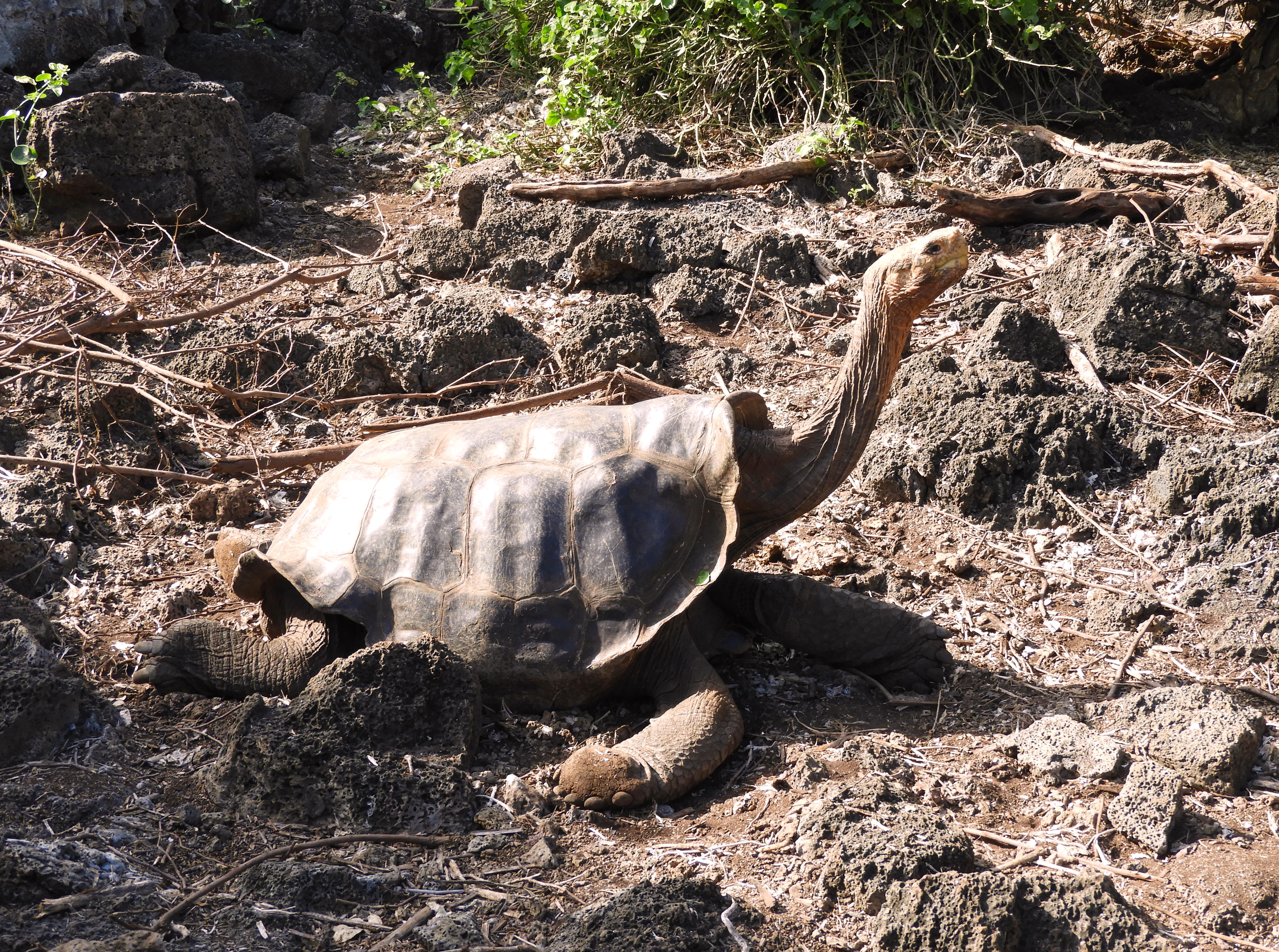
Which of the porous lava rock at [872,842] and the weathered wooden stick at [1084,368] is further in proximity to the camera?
the weathered wooden stick at [1084,368]

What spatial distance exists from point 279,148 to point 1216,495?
19.1 feet

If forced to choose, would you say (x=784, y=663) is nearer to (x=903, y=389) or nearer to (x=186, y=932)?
(x=903, y=389)

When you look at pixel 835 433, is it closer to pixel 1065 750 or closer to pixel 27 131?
pixel 1065 750

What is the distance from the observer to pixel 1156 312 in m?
4.78

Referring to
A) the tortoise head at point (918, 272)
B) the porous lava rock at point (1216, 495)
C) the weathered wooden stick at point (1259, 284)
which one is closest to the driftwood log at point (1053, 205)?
the weathered wooden stick at point (1259, 284)

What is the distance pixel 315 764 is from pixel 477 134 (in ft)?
19.7

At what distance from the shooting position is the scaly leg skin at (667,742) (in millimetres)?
2824

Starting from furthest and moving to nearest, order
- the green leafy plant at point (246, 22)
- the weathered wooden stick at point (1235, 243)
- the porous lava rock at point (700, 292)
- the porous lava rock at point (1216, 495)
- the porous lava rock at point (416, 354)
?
the green leafy plant at point (246, 22)
the porous lava rock at point (700, 292)
the weathered wooden stick at point (1235, 243)
the porous lava rock at point (416, 354)
the porous lava rock at point (1216, 495)

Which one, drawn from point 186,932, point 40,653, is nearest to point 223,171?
point 40,653

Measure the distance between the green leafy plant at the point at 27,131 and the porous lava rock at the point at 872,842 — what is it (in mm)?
5211

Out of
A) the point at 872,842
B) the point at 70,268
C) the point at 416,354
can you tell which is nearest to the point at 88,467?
the point at 70,268

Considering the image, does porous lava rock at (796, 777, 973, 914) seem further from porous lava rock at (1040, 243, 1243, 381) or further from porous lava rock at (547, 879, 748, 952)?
porous lava rock at (1040, 243, 1243, 381)

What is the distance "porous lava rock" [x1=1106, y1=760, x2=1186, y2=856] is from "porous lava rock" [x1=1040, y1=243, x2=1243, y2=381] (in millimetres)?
2471

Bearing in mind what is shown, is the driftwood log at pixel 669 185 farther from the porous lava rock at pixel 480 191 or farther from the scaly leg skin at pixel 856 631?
the scaly leg skin at pixel 856 631
